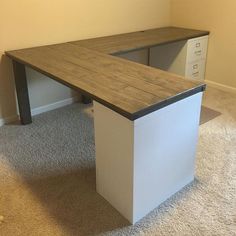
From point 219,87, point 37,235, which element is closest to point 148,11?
point 219,87

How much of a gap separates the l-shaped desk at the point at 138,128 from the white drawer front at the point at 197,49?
1.37 m

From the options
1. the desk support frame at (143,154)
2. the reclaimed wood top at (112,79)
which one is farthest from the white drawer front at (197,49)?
the desk support frame at (143,154)

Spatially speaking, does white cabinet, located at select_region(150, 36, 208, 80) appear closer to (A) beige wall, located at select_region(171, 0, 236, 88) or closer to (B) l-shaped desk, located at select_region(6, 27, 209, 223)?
(A) beige wall, located at select_region(171, 0, 236, 88)

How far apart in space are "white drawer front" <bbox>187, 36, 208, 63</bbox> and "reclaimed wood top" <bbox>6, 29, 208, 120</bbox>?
1190 mm

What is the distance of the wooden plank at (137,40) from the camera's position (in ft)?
8.76

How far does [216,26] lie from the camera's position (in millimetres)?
3309

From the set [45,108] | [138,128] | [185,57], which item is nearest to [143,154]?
[138,128]

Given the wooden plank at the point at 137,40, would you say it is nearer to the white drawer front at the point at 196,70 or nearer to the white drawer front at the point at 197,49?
the white drawer front at the point at 197,49

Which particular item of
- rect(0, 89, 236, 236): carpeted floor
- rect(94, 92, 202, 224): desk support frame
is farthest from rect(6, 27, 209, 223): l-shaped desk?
rect(0, 89, 236, 236): carpeted floor

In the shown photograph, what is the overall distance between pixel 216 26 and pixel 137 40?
39.4 inches

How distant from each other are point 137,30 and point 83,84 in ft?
6.12

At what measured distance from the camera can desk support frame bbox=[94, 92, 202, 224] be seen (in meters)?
1.50

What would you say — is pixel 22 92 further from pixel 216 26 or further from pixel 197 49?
pixel 216 26

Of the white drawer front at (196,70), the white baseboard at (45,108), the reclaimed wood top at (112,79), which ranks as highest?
the reclaimed wood top at (112,79)
